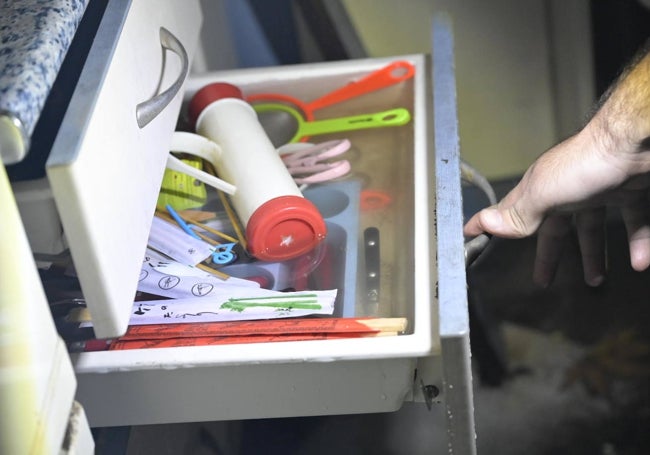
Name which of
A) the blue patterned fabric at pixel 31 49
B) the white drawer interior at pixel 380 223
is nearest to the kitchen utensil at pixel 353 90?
the white drawer interior at pixel 380 223

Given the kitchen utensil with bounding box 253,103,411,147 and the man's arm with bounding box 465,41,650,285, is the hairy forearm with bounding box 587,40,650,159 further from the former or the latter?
the kitchen utensil with bounding box 253,103,411,147

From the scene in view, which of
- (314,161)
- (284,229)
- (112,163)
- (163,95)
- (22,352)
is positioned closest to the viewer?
(22,352)

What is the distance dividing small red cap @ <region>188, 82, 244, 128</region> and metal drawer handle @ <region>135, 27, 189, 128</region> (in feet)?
0.47

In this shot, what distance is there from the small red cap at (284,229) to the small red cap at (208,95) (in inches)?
9.0

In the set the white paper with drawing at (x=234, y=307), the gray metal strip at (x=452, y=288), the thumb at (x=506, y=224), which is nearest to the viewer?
the gray metal strip at (x=452, y=288)

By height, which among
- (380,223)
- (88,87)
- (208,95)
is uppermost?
(88,87)

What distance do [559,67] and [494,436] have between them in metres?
0.67

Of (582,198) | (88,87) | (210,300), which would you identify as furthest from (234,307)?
(582,198)

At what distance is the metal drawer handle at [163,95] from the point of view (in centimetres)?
70

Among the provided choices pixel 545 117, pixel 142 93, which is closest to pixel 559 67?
pixel 545 117

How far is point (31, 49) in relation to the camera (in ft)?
1.81

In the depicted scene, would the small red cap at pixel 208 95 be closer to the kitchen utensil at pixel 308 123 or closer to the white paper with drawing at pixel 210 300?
the kitchen utensil at pixel 308 123

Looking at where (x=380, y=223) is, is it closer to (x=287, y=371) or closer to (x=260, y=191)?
(x=260, y=191)

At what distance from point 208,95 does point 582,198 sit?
0.46 meters
